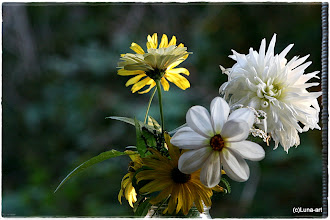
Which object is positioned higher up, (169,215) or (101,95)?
(101,95)

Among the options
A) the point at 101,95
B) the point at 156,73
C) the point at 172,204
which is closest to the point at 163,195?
the point at 172,204

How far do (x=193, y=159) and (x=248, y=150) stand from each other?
5 centimetres

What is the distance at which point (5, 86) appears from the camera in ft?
4.64

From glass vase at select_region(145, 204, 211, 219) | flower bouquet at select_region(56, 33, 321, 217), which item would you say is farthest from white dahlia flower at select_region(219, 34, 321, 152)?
glass vase at select_region(145, 204, 211, 219)

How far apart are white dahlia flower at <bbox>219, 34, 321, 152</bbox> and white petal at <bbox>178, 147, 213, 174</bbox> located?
3.2 inches

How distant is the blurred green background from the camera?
47.8 inches

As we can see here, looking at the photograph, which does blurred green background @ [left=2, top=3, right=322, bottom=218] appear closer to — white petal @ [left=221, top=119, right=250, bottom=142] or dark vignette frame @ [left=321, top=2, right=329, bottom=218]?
dark vignette frame @ [left=321, top=2, right=329, bottom=218]

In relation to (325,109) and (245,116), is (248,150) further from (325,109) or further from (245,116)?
(325,109)

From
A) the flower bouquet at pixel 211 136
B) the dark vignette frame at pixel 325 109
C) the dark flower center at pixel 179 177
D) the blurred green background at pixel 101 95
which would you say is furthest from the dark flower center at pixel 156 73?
the blurred green background at pixel 101 95

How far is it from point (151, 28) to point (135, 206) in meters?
1.04

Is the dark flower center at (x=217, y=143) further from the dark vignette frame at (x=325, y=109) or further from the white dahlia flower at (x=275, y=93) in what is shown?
the dark vignette frame at (x=325, y=109)

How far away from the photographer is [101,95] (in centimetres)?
134

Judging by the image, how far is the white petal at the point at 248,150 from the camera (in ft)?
1.13

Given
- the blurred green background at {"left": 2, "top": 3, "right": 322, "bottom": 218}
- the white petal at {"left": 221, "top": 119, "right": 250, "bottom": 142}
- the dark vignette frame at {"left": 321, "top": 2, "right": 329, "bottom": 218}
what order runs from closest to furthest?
the white petal at {"left": 221, "top": 119, "right": 250, "bottom": 142} → the dark vignette frame at {"left": 321, "top": 2, "right": 329, "bottom": 218} → the blurred green background at {"left": 2, "top": 3, "right": 322, "bottom": 218}
